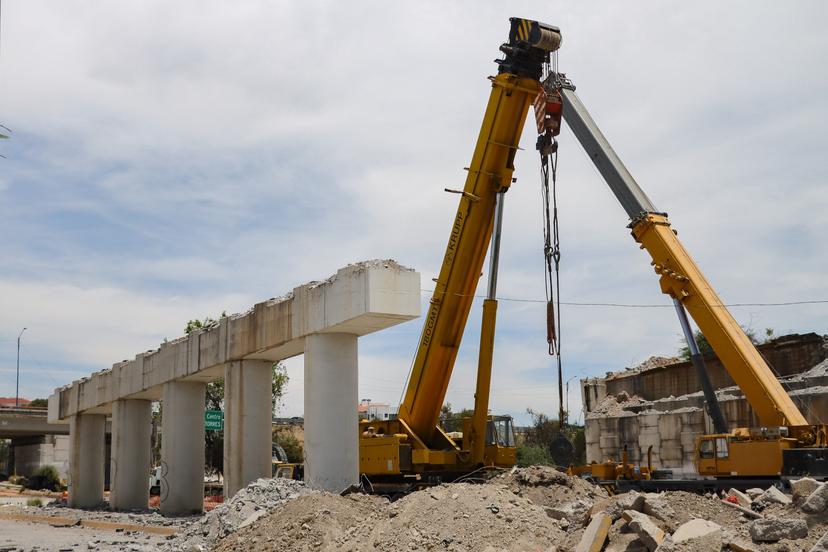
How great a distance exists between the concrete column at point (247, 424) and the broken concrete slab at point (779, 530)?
15.9 m

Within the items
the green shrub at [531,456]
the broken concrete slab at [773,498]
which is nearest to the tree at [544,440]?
the green shrub at [531,456]

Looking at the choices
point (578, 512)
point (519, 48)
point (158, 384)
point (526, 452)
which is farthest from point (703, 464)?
point (526, 452)

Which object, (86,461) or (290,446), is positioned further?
(290,446)

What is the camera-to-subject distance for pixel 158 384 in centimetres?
2986

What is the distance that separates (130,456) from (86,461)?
6.62m

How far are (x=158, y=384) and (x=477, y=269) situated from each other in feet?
49.2

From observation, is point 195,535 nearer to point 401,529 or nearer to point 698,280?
point 401,529

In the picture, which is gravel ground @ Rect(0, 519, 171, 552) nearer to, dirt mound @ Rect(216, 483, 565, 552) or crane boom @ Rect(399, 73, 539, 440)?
dirt mound @ Rect(216, 483, 565, 552)

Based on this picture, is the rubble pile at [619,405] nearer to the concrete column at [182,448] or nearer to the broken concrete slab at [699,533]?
the concrete column at [182,448]

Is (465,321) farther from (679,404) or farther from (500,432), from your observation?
(679,404)

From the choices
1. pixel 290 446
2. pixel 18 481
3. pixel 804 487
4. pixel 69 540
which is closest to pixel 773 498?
pixel 804 487

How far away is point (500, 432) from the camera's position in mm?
20047

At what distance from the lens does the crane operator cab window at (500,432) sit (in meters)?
19.9

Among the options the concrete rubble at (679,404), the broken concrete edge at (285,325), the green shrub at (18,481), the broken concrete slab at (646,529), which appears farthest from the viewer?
the green shrub at (18,481)
